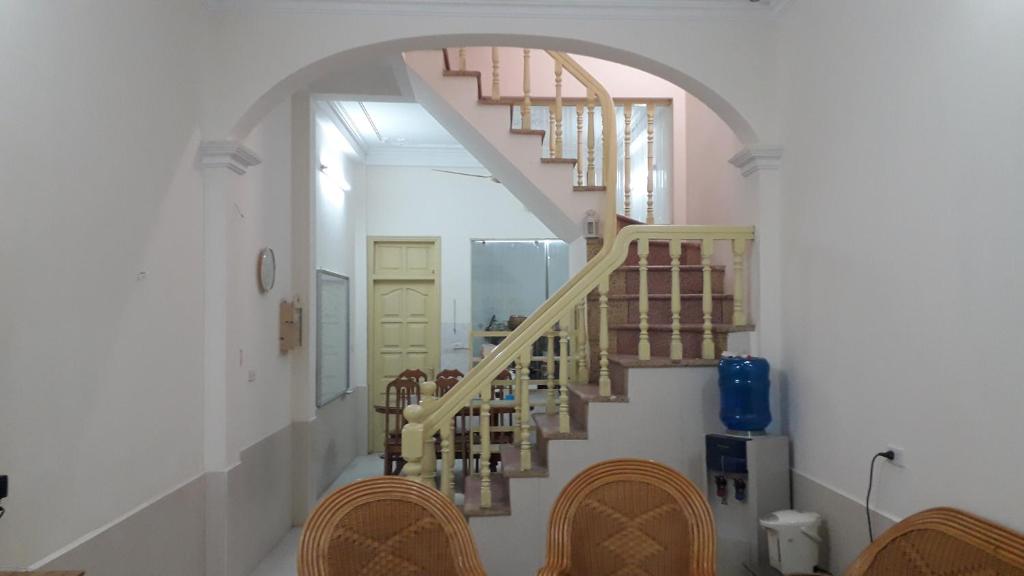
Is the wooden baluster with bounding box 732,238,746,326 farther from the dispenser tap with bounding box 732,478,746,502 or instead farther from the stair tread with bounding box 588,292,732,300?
the dispenser tap with bounding box 732,478,746,502

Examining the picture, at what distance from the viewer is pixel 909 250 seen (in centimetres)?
251

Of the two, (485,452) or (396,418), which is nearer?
(485,452)

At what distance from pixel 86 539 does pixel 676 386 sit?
8.65 ft

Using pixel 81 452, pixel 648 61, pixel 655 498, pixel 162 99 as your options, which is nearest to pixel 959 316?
pixel 655 498

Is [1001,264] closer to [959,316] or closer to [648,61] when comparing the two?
[959,316]

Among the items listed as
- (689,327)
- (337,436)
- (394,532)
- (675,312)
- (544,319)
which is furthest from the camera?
(337,436)

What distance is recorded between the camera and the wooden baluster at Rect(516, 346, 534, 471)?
3.63 m

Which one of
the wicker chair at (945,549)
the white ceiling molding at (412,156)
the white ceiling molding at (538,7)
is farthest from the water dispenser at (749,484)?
the white ceiling molding at (412,156)

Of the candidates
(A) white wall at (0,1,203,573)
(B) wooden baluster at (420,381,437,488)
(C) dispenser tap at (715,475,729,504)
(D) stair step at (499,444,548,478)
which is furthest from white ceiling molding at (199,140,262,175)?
(C) dispenser tap at (715,475,729,504)

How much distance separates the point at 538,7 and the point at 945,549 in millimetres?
2863

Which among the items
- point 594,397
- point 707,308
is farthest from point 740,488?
point 707,308

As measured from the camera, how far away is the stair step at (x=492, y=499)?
359 cm

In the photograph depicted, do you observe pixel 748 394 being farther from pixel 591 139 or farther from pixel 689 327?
pixel 591 139

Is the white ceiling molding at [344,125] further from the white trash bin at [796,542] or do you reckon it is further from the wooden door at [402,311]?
the white trash bin at [796,542]
